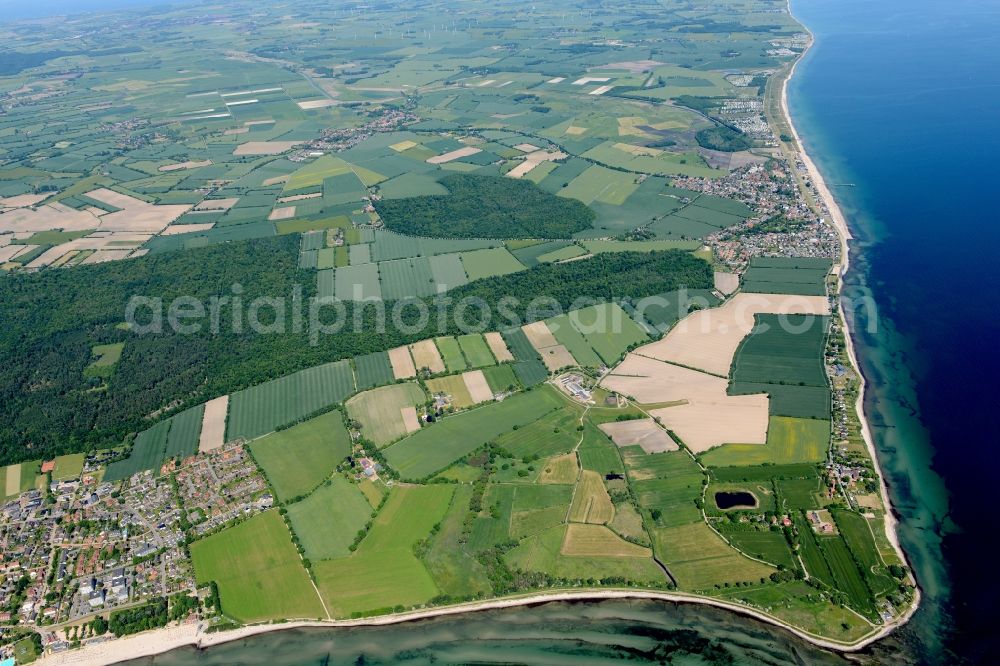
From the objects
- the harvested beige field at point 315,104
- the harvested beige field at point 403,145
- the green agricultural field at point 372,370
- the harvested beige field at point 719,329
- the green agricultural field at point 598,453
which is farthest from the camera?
the harvested beige field at point 315,104

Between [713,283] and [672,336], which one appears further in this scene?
[713,283]

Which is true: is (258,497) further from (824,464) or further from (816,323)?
(816,323)

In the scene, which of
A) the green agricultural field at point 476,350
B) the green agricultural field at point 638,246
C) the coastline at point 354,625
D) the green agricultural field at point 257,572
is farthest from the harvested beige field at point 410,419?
the green agricultural field at point 638,246

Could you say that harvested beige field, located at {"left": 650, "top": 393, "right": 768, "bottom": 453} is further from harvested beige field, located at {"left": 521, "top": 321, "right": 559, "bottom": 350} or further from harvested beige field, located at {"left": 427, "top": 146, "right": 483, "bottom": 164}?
harvested beige field, located at {"left": 427, "top": 146, "right": 483, "bottom": 164}

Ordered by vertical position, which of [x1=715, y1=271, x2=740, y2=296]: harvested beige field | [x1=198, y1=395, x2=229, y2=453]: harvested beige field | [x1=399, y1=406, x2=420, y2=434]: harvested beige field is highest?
[x1=715, y1=271, x2=740, y2=296]: harvested beige field

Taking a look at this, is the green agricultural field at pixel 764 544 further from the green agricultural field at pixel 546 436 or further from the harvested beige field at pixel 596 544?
the green agricultural field at pixel 546 436

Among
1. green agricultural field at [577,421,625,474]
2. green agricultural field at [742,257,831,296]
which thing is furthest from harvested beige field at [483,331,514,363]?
green agricultural field at [742,257,831,296]

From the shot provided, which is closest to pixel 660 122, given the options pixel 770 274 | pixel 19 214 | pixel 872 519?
pixel 770 274
